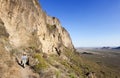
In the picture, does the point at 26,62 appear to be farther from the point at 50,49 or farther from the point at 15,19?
the point at 50,49

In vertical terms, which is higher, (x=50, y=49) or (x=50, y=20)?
(x=50, y=20)

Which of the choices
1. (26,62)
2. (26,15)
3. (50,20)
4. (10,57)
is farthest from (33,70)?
(50,20)

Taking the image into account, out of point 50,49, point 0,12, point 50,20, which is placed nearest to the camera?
point 0,12

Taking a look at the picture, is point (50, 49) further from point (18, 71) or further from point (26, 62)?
point (18, 71)

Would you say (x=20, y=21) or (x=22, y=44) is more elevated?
(x=20, y=21)

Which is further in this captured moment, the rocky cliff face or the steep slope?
the rocky cliff face

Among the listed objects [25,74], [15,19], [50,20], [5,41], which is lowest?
[25,74]

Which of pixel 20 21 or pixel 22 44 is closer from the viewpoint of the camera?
pixel 22 44

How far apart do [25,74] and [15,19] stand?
1433cm

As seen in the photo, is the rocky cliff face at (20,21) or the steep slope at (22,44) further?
the rocky cliff face at (20,21)

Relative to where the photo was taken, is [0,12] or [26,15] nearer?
[0,12]

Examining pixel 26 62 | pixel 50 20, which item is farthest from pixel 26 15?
pixel 50 20

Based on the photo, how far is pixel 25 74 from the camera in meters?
24.2

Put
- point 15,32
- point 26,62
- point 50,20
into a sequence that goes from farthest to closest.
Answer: point 50,20 < point 15,32 < point 26,62
